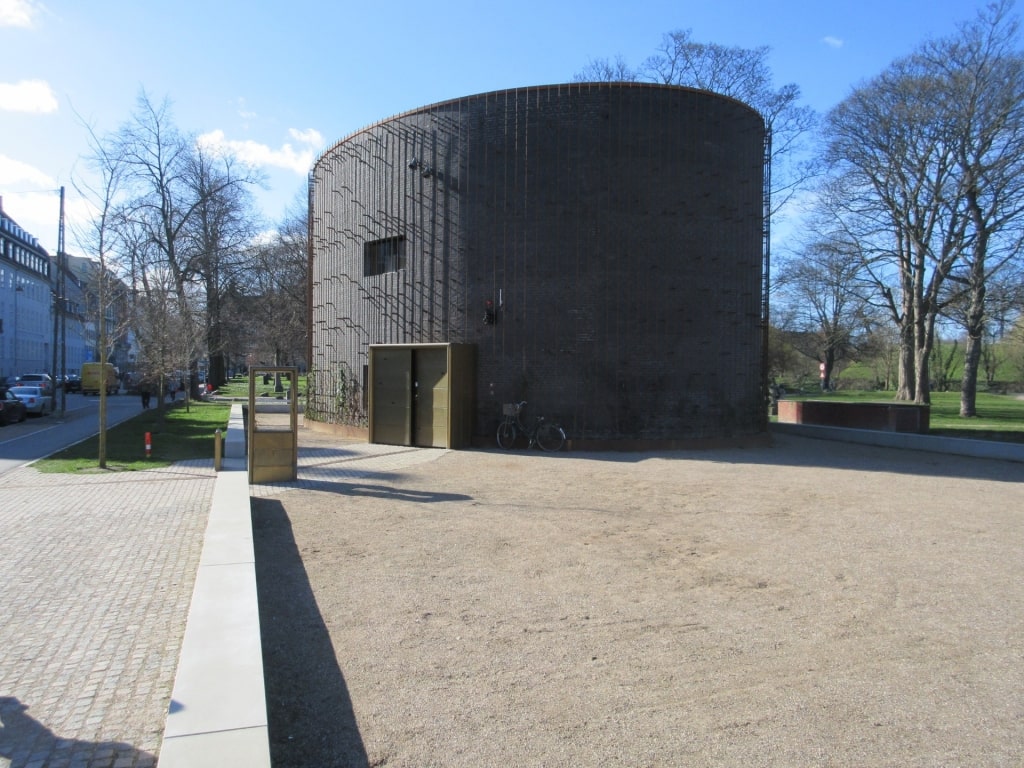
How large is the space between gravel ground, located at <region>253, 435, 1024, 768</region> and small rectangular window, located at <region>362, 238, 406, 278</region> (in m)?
10.2

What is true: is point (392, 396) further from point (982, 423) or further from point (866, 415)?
point (982, 423)

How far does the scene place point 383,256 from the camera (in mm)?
20594

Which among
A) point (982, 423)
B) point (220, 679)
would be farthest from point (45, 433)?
point (982, 423)

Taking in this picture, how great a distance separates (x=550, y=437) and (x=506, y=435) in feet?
3.53

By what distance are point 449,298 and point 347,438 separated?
5345 millimetres

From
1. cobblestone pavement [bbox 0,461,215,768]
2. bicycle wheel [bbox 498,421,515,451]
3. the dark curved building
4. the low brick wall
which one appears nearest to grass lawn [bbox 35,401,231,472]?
cobblestone pavement [bbox 0,461,215,768]

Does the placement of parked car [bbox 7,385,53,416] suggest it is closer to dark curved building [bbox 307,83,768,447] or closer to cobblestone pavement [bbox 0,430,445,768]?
dark curved building [bbox 307,83,768,447]

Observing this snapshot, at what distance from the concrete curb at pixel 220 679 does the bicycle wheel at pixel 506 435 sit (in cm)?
1112

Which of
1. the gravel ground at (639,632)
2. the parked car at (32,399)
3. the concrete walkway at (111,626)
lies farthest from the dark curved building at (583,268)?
the parked car at (32,399)

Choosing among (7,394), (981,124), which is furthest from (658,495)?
(7,394)

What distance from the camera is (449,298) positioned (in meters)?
18.3

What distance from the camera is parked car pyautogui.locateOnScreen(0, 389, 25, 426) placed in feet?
87.8

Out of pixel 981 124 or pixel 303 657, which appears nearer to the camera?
pixel 303 657

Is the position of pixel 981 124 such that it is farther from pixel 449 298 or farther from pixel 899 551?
pixel 899 551
